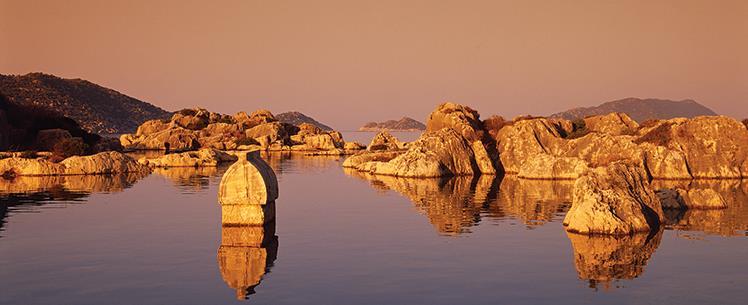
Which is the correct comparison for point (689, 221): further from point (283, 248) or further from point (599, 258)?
point (283, 248)

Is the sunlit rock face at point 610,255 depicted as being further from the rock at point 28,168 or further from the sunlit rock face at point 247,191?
the rock at point 28,168

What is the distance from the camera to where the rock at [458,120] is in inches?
2687

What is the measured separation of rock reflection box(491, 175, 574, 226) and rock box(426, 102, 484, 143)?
14.3 metres

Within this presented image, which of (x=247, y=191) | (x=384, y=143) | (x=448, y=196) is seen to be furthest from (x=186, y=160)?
(x=247, y=191)

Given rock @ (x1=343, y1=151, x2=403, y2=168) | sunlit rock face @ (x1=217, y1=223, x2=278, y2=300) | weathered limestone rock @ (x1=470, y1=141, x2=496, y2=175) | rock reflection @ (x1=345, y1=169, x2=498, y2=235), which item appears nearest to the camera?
sunlit rock face @ (x1=217, y1=223, x2=278, y2=300)

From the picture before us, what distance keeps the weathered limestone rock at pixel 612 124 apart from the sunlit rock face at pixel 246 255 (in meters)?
52.4

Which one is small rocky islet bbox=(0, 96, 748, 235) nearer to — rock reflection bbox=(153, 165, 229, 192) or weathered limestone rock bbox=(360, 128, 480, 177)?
weathered limestone rock bbox=(360, 128, 480, 177)

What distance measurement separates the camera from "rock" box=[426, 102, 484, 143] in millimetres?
68250

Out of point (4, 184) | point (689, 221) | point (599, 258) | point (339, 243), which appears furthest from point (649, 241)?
point (4, 184)

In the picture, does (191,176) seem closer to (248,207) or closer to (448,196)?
(448,196)

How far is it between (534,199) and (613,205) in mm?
12251

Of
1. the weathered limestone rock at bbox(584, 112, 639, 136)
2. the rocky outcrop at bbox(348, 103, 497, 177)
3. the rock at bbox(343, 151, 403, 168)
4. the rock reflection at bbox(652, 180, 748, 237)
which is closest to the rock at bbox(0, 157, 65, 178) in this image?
the rocky outcrop at bbox(348, 103, 497, 177)

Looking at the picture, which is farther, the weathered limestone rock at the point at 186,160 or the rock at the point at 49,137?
the rock at the point at 49,137

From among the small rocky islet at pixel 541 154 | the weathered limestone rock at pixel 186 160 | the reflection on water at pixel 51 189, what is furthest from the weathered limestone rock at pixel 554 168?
the weathered limestone rock at pixel 186 160
